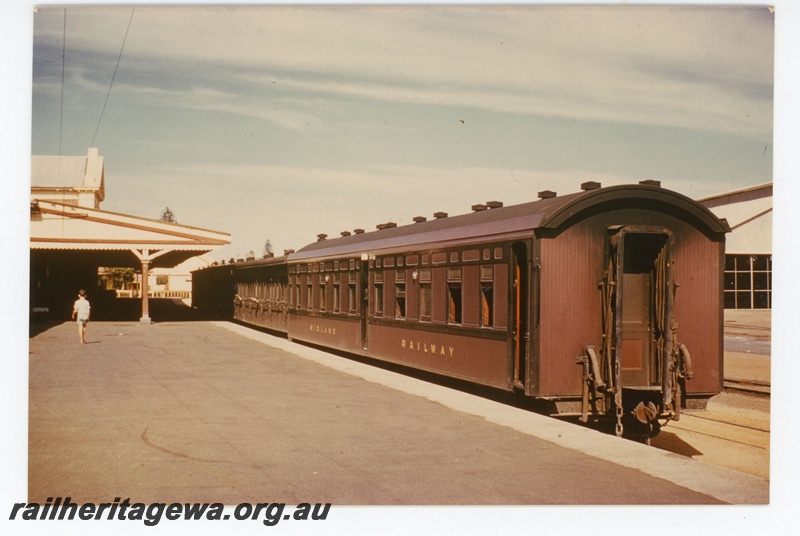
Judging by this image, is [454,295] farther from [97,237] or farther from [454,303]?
[97,237]

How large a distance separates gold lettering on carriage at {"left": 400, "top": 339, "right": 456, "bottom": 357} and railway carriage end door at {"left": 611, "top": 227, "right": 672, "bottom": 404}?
3.53m

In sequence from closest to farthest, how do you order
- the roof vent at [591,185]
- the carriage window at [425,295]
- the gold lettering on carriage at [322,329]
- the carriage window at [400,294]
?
the roof vent at [591,185] → the carriage window at [425,295] → the carriage window at [400,294] → the gold lettering on carriage at [322,329]

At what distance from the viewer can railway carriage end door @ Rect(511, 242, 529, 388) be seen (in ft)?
35.0

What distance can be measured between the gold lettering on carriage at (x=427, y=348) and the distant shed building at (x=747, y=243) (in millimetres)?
4823

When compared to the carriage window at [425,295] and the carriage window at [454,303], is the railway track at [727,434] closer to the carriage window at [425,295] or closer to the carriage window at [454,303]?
the carriage window at [454,303]

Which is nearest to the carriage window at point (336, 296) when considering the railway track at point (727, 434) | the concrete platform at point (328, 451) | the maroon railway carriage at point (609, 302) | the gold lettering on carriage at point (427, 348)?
the gold lettering on carriage at point (427, 348)

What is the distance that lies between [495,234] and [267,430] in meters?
4.37

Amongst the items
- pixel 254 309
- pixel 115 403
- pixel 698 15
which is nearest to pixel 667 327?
pixel 698 15

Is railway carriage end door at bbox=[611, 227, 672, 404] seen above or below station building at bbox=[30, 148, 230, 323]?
below

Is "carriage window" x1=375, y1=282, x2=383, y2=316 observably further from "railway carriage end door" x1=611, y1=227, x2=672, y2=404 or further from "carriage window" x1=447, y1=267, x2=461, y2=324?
"railway carriage end door" x1=611, y1=227, x2=672, y2=404

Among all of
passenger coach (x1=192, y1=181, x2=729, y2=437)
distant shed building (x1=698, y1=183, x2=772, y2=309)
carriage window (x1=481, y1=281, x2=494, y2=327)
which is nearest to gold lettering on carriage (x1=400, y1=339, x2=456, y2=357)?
carriage window (x1=481, y1=281, x2=494, y2=327)

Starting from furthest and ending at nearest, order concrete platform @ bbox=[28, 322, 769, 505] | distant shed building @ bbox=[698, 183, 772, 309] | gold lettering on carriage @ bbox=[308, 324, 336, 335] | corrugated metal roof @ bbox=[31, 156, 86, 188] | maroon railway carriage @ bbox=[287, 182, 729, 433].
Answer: gold lettering on carriage @ bbox=[308, 324, 336, 335]
corrugated metal roof @ bbox=[31, 156, 86, 188]
distant shed building @ bbox=[698, 183, 772, 309]
maroon railway carriage @ bbox=[287, 182, 729, 433]
concrete platform @ bbox=[28, 322, 769, 505]

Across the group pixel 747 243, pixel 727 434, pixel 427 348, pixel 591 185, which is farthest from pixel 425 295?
pixel 747 243

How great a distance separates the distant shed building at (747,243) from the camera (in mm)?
11380
